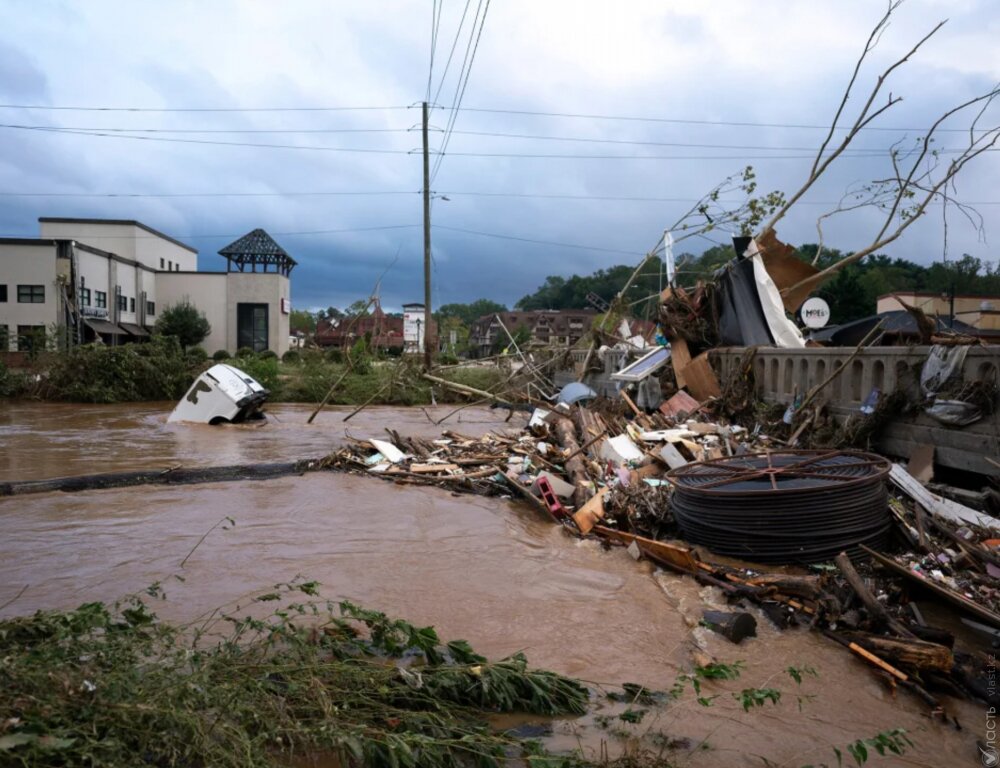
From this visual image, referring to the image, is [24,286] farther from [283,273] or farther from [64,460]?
[64,460]

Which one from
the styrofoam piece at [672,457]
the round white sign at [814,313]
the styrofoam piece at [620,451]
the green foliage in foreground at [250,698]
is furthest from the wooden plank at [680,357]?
the green foliage in foreground at [250,698]

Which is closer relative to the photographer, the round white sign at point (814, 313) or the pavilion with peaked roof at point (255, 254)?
the round white sign at point (814, 313)

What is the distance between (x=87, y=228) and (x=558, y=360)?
4158 centimetres

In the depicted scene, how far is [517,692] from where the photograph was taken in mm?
3891

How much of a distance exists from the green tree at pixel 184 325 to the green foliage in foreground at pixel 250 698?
4302cm

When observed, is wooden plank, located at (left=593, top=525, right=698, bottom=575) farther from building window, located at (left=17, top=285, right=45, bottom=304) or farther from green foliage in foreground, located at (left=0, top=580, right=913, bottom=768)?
building window, located at (left=17, top=285, right=45, bottom=304)

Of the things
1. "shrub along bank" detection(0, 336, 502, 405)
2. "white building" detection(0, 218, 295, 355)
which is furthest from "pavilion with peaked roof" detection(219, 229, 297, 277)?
"shrub along bank" detection(0, 336, 502, 405)

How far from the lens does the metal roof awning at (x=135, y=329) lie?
4303 centimetres

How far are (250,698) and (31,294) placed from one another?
41723 mm

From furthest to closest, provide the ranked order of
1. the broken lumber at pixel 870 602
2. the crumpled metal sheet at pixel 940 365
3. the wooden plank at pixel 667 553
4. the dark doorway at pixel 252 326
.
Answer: the dark doorway at pixel 252 326 < the crumpled metal sheet at pixel 940 365 < the wooden plank at pixel 667 553 < the broken lumber at pixel 870 602

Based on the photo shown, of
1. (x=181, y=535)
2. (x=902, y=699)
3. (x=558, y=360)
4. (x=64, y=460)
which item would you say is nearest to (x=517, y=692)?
(x=902, y=699)

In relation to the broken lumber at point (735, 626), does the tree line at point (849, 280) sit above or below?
above

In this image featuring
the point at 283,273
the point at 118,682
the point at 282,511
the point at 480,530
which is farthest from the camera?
the point at 283,273

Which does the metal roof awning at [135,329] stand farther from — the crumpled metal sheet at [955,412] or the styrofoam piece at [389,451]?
the crumpled metal sheet at [955,412]
